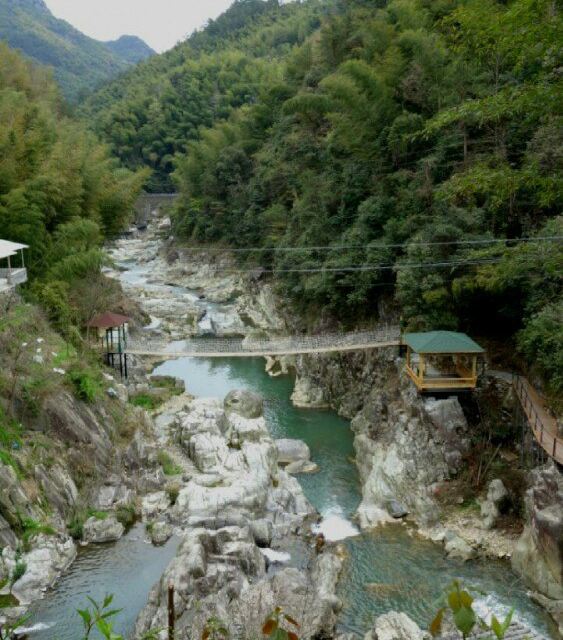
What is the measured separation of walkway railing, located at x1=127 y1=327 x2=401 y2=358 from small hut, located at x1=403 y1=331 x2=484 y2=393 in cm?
138

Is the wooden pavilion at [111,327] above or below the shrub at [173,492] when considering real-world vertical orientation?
above

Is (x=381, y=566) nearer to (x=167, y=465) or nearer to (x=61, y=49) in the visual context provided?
(x=167, y=465)

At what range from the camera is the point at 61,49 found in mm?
85312

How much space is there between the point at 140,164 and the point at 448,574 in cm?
4076

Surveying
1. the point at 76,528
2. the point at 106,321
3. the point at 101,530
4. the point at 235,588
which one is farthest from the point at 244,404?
the point at 235,588

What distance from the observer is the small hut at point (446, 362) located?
10273 millimetres

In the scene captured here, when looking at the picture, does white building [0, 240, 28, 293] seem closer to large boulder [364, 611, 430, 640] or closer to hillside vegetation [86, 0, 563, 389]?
hillside vegetation [86, 0, 563, 389]

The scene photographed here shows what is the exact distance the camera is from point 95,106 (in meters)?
54.8

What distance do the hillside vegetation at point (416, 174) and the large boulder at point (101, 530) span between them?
621cm

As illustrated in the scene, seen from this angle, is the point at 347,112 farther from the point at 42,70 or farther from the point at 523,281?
the point at 42,70

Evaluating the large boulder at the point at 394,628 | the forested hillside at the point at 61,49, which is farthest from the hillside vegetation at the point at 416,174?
the forested hillside at the point at 61,49

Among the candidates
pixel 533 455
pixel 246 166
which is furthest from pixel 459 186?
pixel 246 166

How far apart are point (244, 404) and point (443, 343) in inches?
200

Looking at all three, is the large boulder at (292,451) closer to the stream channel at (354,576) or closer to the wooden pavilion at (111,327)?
the stream channel at (354,576)
